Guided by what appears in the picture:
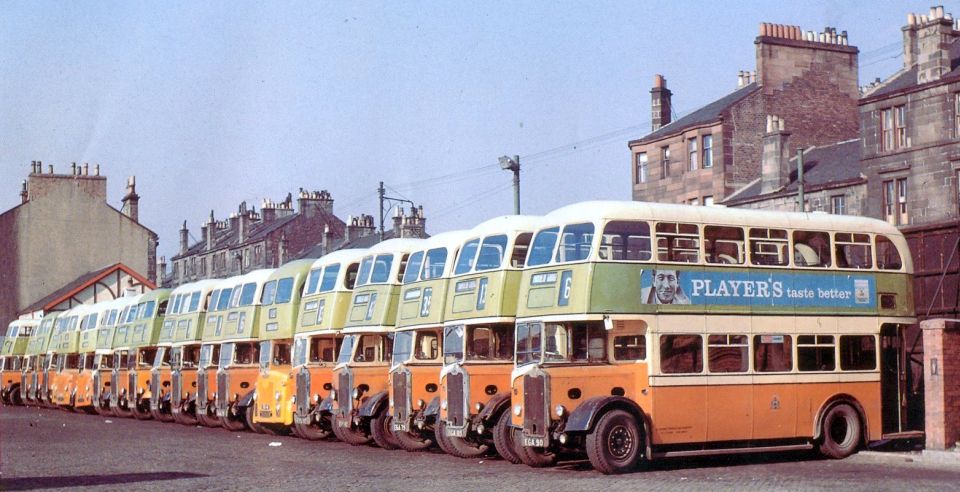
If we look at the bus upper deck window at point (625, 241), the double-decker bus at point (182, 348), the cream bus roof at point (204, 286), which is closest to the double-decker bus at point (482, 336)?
the bus upper deck window at point (625, 241)

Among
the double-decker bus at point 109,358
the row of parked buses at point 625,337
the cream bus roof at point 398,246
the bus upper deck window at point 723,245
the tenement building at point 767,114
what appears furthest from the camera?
the tenement building at point 767,114

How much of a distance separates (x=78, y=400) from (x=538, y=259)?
33600 mm

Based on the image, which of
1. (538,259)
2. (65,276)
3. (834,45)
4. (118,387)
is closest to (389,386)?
(538,259)

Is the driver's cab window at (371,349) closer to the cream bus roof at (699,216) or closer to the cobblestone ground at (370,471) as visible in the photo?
the cobblestone ground at (370,471)

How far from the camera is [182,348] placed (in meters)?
41.8

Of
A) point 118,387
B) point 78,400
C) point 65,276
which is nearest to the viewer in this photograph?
point 118,387

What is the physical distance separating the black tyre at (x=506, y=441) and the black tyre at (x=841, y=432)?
5.24 metres

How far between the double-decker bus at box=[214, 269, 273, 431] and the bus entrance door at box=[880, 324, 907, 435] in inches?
651

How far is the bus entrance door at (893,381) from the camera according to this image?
2538 cm

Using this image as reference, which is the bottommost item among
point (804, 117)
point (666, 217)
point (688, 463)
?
point (688, 463)

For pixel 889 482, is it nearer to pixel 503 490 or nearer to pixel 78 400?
pixel 503 490

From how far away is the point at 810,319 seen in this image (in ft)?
79.4

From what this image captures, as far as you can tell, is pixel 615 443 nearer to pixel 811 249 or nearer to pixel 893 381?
pixel 811 249

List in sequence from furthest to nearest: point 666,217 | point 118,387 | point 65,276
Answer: point 65,276 → point 118,387 → point 666,217
